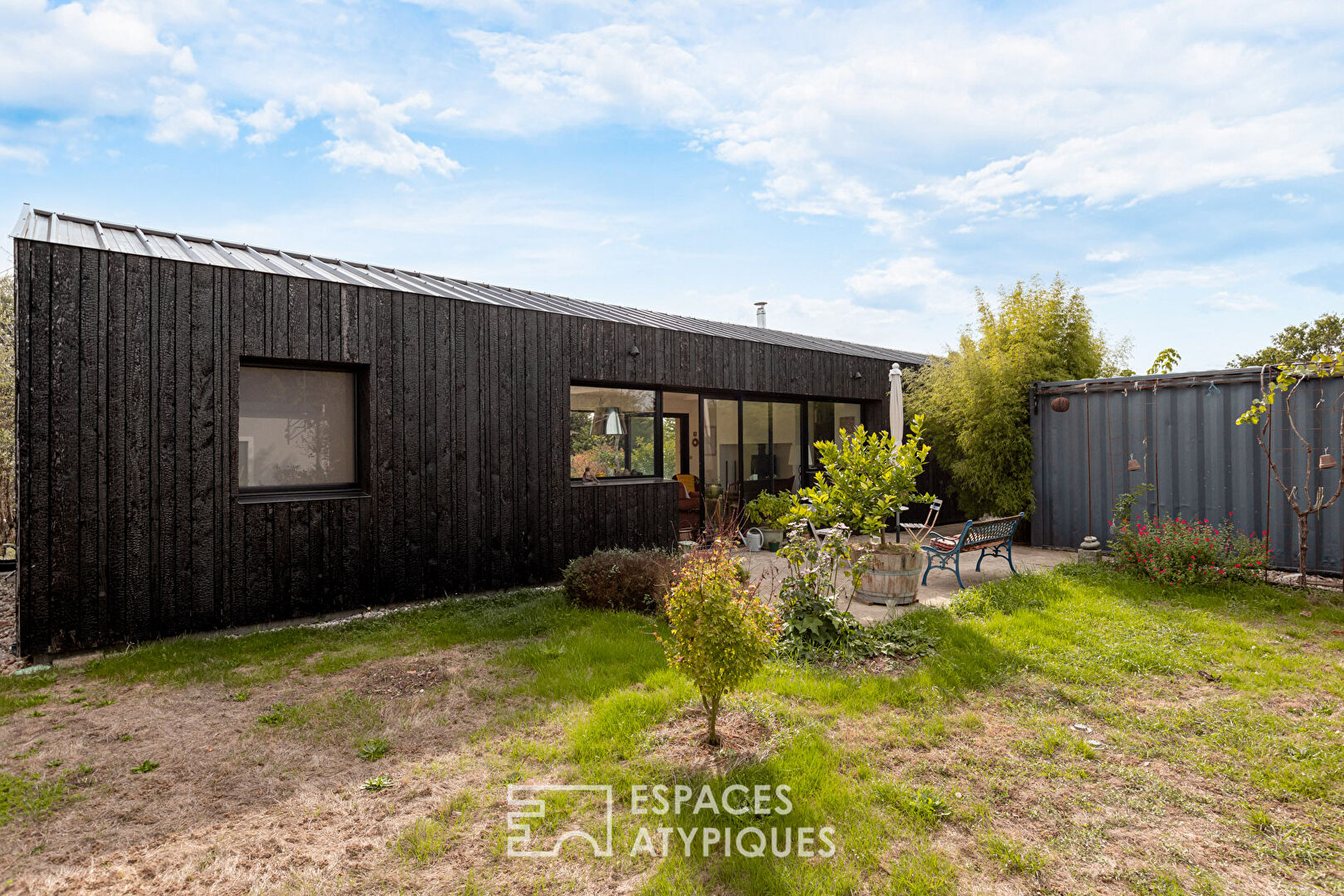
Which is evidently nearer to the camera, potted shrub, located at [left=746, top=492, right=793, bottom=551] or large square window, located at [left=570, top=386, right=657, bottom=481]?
large square window, located at [left=570, top=386, right=657, bottom=481]

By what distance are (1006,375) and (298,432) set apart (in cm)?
879

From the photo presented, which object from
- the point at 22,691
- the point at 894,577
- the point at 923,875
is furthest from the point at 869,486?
the point at 22,691

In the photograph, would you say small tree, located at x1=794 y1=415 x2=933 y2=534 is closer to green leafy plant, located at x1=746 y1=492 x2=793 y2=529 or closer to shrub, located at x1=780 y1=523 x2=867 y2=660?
shrub, located at x1=780 y1=523 x2=867 y2=660

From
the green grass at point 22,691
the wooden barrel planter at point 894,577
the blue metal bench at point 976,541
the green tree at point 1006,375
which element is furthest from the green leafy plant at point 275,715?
the green tree at point 1006,375

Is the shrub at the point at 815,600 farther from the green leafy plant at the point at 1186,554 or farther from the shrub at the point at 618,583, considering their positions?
the green leafy plant at the point at 1186,554

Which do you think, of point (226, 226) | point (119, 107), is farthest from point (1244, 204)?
point (119, 107)

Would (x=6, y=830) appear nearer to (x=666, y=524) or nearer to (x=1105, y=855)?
(x=1105, y=855)

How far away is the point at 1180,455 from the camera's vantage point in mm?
7621

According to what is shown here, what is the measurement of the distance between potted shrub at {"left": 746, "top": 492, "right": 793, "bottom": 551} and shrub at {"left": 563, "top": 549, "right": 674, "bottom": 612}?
343 centimetres

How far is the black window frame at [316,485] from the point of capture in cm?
506

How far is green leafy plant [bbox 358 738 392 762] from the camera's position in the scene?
2.91 m

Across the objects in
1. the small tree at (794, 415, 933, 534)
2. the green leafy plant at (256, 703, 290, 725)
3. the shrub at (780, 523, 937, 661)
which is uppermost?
the small tree at (794, 415, 933, 534)

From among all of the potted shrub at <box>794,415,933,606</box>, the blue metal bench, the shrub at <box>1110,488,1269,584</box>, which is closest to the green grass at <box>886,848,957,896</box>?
the potted shrub at <box>794,415,933,606</box>

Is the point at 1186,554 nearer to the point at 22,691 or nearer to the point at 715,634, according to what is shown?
the point at 715,634
